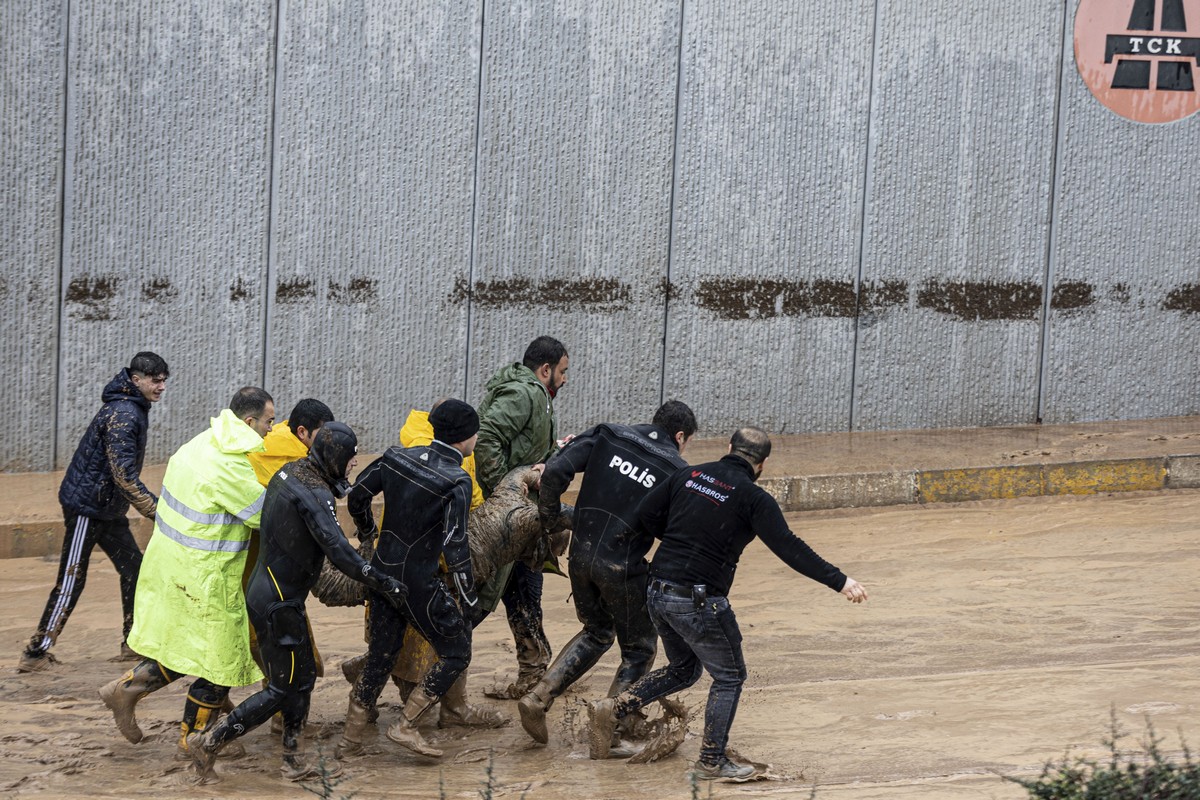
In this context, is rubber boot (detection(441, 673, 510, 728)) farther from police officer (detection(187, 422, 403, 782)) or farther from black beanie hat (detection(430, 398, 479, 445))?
black beanie hat (detection(430, 398, 479, 445))

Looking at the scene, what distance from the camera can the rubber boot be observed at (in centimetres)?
718

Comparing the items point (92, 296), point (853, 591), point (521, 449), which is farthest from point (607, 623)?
point (92, 296)

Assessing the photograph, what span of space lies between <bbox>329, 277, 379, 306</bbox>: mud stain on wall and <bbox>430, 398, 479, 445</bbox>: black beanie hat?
205 inches

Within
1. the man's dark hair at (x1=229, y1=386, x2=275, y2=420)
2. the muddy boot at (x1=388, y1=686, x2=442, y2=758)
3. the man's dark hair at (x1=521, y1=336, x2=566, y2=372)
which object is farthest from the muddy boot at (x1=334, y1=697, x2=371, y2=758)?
the man's dark hair at (x1=521, y1=336, x2=566, y2=372)

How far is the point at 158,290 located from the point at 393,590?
5719mm

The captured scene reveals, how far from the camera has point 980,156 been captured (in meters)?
13.0

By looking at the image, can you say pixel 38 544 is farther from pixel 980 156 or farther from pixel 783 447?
pixel 980 156

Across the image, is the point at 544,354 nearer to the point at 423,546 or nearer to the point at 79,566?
the point at 423,546

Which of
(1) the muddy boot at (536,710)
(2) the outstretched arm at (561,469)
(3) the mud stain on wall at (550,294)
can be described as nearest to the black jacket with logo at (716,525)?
(2) the outstretched arm at (561,469)

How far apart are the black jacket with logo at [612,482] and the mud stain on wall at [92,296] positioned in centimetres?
555

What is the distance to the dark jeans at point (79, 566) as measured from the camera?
26.0ft

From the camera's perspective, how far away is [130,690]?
6.64 metres

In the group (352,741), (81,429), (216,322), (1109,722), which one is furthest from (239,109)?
(1109,722)

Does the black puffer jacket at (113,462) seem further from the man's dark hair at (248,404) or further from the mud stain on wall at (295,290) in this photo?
the mud stain on wall at (295,290)
